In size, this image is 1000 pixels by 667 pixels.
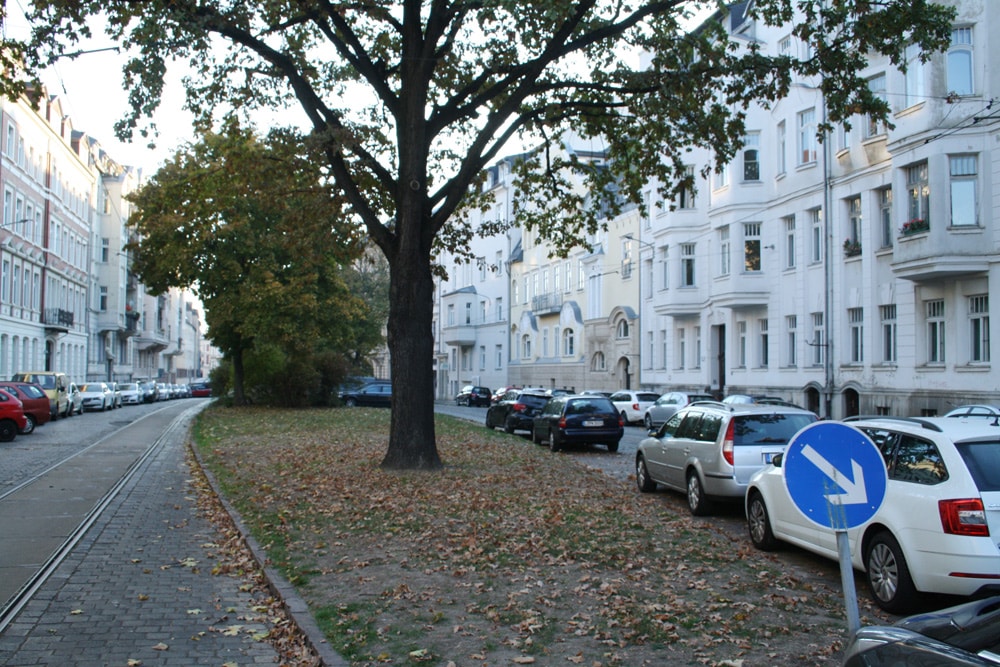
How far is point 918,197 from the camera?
25.0 meters

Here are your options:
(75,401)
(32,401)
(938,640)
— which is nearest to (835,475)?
(938,640)

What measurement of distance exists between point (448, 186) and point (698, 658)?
11.2m

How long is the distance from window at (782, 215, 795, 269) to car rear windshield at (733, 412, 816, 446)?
22.1m

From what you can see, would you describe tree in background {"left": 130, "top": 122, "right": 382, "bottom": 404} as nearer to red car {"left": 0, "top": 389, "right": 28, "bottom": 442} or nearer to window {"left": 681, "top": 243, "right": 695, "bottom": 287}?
red car {"left": 0, "top": 389, "right": 28, "bottom": 442}

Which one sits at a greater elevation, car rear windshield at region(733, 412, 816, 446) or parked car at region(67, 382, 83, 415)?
car rear windshield at region(733, 412, 816, 446)

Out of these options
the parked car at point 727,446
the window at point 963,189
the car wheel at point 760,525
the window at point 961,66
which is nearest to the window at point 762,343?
the window at point 963,189

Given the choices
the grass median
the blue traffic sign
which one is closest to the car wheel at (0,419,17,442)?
the grass median

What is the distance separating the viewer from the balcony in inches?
2185

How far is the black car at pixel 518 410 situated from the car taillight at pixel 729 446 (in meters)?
17.6

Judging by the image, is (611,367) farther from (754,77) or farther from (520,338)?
(754,77)

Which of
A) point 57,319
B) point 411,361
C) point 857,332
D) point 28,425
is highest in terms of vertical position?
point 57,319

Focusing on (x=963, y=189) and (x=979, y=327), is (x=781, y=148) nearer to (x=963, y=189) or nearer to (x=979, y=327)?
(x=963, y=189)

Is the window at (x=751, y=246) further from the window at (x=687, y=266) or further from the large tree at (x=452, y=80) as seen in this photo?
the large tree at (x=452, y=80)

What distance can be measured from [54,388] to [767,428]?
111ft
